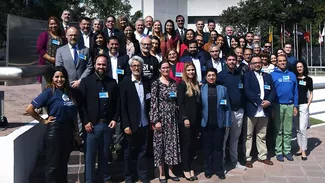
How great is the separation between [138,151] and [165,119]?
65cm

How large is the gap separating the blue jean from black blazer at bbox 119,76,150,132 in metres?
0.32

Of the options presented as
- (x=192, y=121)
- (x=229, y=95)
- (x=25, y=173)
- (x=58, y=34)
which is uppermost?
(x=58, y=34)

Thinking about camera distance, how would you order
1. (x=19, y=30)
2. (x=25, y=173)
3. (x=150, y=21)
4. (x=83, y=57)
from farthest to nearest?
(x=19, y=30)
(x=150, y=21)
(x=83, y=57)
(x=25, y=173)

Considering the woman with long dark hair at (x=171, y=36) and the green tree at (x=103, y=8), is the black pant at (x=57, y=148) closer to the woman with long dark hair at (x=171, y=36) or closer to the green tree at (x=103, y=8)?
the woman with long dark hair at (x=171, y=36)

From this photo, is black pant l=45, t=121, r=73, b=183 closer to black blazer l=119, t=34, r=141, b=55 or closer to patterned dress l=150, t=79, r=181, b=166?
patterned dress l=150, t=79, r=181, b=166

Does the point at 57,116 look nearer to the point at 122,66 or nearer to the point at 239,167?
the point at 122,66

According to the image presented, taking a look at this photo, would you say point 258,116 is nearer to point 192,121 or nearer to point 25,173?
point 192,121

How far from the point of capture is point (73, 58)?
5.93 metres

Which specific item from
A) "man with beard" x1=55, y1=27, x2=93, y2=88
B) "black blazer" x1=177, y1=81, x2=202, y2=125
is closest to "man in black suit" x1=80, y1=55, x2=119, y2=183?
"man with beard" x1=55, y1=27, x2=93, y2=88

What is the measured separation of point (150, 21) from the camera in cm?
800

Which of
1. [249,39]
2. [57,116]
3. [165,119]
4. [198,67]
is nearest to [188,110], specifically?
[165,119]

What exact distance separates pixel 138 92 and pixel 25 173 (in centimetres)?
203

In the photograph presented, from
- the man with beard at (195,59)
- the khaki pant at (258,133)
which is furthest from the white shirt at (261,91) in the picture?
the man with beard at (195,59)

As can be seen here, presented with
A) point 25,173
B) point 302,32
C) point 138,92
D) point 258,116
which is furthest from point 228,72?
point 302,32
